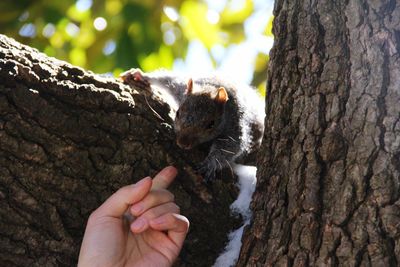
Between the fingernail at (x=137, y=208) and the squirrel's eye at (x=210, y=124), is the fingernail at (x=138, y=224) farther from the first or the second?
the squirrel's eye at (x=210, y=124)

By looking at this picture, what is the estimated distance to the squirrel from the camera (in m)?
3.47

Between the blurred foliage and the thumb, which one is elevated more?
the blurred foliage

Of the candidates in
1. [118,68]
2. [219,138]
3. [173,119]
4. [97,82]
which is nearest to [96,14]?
[118,68]

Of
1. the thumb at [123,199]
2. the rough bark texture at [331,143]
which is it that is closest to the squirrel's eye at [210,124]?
the rough bark texture at [331,143]

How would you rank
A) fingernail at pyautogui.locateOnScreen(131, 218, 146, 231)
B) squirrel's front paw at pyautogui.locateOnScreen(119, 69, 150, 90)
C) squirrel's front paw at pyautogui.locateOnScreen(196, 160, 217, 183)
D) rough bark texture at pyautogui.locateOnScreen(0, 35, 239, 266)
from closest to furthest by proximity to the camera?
1. fingernail at pyautogui.locateOnScreen(131, 218, 146, 231)
2. rough bark texture at pyautogui.locateOnScreen(0, 35, 239, 266)
3. squirrel's front paw at pyautogui.locateOnScreen(196, 160, 217, 183)
4. squirrel's front paw at pyautogui.locateOnScreen(119, 69, 150, 90)

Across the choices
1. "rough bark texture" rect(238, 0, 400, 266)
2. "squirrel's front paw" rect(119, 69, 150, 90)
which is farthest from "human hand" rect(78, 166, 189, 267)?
"squirrel's front paw" rect(119, 69, 150, 90)

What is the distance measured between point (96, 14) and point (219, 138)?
138cm

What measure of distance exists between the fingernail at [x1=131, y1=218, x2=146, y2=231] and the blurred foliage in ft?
7.10

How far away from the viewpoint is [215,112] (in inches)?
156

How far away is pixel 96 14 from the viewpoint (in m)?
4.64

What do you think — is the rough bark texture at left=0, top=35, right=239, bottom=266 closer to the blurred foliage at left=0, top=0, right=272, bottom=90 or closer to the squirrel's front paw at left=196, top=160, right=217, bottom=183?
the squirrel's front paw at left=196, top=160, right=217, bottom=183

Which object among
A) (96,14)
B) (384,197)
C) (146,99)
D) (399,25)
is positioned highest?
(96,14)

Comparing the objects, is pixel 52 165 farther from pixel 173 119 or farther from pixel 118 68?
pixel 118 68

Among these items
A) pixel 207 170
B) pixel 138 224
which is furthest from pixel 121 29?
pixel 138 224
